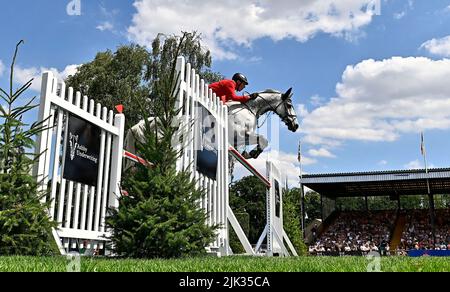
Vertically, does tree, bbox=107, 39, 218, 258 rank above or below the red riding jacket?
below

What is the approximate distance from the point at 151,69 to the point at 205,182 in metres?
15.2

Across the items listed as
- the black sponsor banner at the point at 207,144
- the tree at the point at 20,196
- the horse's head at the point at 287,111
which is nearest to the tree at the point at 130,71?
the horse's head at the point at 287,111

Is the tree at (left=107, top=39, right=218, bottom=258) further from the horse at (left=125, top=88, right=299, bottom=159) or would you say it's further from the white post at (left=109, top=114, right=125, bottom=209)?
the horse at (left=125, top=88, right=299, bottom=159)

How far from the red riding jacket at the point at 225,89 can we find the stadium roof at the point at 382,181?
19.9m

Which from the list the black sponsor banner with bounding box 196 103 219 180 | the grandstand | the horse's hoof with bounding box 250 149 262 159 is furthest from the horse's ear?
the grandstand

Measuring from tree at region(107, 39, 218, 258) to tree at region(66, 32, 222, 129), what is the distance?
15.1 meters

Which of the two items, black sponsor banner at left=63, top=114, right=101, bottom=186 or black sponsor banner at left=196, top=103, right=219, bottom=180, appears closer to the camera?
black sponsor banner at left=63, top=114, right=101, bottom=186

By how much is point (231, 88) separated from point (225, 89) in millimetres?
162

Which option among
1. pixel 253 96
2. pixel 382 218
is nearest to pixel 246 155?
pixel 253 96

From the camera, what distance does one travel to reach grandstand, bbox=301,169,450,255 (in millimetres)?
26664

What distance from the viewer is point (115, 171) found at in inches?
244
